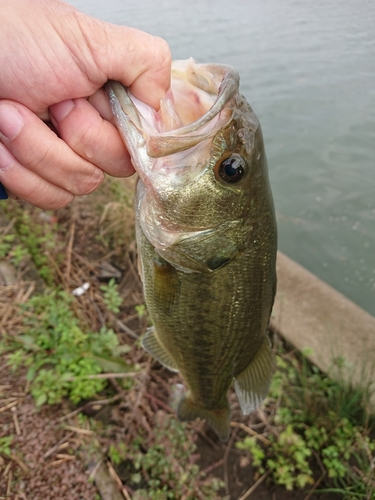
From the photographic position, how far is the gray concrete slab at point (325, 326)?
3215 millimetres

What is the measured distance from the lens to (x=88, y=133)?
4.25ft

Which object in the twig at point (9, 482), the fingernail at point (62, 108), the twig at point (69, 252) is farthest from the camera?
the twig at point (69, 252)

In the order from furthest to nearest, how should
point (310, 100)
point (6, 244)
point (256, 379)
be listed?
point (310, 100) < point (6, 244) < point (256, 379)

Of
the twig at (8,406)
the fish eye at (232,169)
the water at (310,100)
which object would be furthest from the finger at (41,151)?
the water at (310,100)

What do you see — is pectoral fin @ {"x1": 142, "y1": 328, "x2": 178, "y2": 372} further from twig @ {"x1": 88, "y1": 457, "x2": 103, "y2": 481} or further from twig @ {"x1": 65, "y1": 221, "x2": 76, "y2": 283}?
twig @ {"x1": 65, "y1": 221, "x2": 76, "y2": 283}

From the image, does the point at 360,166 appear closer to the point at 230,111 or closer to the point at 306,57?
the point at 306,57

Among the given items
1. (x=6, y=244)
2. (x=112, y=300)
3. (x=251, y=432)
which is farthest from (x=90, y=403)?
(x=6, y=244)

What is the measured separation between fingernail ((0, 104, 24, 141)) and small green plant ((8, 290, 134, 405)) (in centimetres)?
167

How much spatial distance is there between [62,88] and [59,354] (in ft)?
6.06

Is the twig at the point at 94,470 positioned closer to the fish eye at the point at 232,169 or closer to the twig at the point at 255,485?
the twig at the point at 255,485

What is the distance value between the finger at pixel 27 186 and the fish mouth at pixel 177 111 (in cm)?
36

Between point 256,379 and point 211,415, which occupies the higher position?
point 256,379

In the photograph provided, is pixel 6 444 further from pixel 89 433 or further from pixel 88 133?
pixel 88 133

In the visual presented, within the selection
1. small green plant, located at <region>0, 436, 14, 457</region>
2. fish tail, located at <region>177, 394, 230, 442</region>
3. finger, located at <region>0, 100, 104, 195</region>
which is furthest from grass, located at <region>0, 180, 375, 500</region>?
finger, located at <region>0, 100, 104, 195</region>
